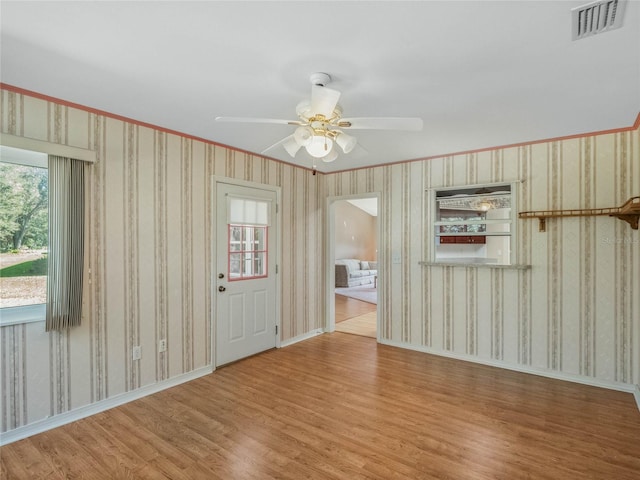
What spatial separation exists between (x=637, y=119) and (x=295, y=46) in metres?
2.92

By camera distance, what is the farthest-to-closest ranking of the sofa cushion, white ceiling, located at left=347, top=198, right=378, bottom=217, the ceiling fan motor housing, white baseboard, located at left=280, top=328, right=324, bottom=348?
white ceiling, located at left=347, top=198, right=378, bottom=217 < the sofa cushion < white baseboard, located at left=280, top=328, right=324, bottom=348 < the ceiling fan motor housing

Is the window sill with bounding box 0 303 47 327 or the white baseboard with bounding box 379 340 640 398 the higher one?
the window sill with bounding box 0 303 47 327

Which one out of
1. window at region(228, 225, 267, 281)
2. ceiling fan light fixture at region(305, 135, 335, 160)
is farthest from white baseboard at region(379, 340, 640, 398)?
ceiling fan light fixture at region(305, 135, 335, 160)

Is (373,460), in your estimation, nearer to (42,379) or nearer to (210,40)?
(42,379)

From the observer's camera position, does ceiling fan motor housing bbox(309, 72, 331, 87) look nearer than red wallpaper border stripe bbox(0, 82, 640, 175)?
Yes

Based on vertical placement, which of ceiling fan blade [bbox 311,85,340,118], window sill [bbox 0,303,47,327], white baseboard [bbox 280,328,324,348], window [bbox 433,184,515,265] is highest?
ceiling fan blade [bbox 311,85,340,118]

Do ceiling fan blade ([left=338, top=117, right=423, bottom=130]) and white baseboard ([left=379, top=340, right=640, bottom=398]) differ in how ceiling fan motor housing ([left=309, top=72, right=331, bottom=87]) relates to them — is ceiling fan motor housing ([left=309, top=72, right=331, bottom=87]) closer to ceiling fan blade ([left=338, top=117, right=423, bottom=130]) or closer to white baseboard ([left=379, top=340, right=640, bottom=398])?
ceiling fan blade ([left=338, top=117, right=423, bottom=130])

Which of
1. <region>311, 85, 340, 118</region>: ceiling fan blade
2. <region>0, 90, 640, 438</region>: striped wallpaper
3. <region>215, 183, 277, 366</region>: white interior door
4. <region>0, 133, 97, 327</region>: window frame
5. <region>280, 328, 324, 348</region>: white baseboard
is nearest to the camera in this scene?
<region>311, 85, 340, 118</region>: ceiling fan blade

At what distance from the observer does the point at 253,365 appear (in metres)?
3.63

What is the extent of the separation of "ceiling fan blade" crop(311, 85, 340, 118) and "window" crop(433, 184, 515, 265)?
8.17 ft

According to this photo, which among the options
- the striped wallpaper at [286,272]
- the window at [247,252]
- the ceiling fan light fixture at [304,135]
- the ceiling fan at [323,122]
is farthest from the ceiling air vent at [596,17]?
the window at [247,252]

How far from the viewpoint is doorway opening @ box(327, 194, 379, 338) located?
5016 mm

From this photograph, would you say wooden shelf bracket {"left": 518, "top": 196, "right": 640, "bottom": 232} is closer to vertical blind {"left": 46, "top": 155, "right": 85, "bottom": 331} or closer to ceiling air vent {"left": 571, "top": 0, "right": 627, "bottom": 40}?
ceiling air vent {"left": 571, "top": 0, "right": 627, "bottom": 40}

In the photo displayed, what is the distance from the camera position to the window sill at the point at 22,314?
225cm
